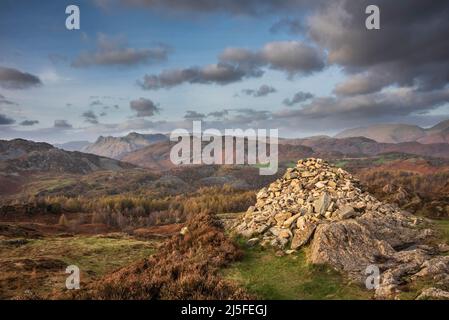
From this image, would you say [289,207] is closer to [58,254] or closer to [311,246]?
[311,246]

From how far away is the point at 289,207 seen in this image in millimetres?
23828

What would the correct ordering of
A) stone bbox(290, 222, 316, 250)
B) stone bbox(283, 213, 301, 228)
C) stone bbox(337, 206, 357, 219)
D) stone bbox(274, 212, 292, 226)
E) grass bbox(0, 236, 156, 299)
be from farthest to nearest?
grass bbox(0, 236, 156, 299), stone bbox(274, 212, 292, 226), stone bbox(283, 213, 301, 228), stone bbox(337, 206, 357, 219), stone bbox(290, 222, 316, 250)

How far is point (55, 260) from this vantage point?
29609 mm

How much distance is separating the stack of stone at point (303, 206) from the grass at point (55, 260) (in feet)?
34.7

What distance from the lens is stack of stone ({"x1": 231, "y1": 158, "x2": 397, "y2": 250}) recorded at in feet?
69.1

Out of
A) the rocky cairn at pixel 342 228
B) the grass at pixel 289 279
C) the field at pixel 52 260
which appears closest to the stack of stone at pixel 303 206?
the rocky cairn at pixel 342 228

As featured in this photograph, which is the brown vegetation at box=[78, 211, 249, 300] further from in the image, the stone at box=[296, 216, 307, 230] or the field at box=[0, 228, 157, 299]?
the stone at box=[296, 216, 307, 230]

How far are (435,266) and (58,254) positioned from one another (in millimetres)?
28636

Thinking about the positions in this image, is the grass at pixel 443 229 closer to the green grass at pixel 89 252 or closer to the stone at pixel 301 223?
the stone at pixel 301 223

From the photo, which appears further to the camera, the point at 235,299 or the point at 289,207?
the point at 289,207

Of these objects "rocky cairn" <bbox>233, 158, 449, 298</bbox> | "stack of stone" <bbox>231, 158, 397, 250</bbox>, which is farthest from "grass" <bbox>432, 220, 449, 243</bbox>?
"stack of stone" <bbox>231, 158, 397, 250</bbox>

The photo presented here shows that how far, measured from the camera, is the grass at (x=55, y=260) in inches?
890

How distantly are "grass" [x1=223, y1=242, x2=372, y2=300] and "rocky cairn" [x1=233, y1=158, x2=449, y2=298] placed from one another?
23.5 inches
